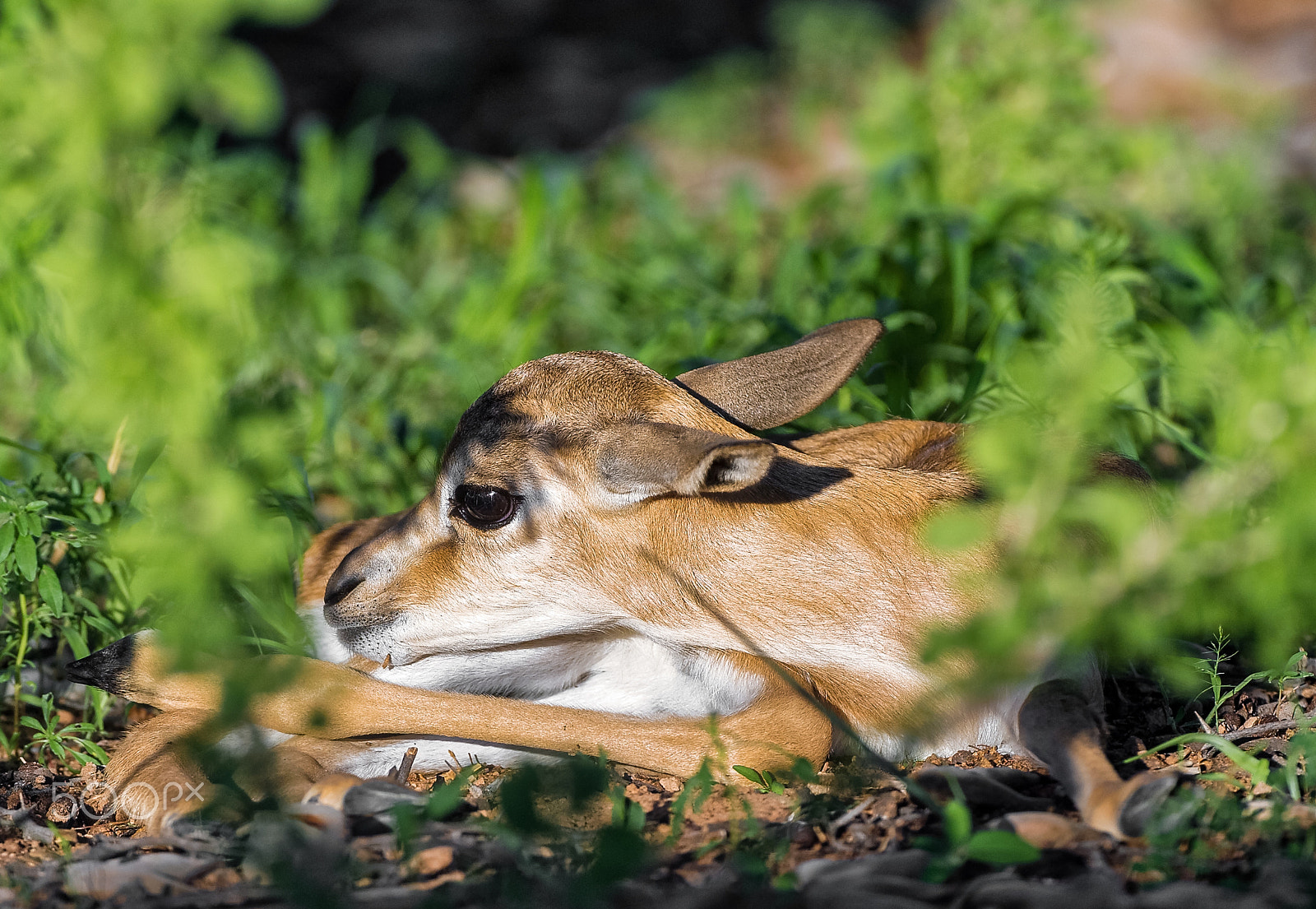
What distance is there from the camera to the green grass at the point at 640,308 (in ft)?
6.63

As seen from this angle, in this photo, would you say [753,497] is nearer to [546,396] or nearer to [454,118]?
[546,396]

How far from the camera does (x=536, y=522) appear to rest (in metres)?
3.36

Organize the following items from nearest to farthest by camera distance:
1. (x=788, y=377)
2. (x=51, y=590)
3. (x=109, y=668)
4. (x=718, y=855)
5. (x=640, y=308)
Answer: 1. (x=718, y=855)
2. (x=109, y=668)
3. (x=51, y=590)
4. (x=788, y=377)
5. (x=640, y=308)

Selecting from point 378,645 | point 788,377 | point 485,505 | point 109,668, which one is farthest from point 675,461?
point 109,668

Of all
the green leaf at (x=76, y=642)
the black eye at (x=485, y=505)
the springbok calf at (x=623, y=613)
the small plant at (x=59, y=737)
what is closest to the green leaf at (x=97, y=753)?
the small plant at (x=59, y=737)

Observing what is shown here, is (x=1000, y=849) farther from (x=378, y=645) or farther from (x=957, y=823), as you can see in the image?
(x=378, y=645)

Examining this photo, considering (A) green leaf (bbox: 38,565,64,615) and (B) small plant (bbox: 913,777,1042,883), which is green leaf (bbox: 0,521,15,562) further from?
(B) small plant (bbox: 913,777,1042,883)

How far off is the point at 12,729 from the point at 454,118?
7.22m

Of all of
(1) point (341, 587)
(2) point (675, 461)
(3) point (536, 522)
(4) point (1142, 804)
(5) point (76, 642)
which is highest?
(2) point (675, 461)

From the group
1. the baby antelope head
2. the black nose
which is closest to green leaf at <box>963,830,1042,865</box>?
the baby antelope head

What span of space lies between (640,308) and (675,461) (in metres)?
3.18

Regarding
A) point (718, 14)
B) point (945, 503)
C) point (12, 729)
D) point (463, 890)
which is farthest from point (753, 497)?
point (718, 14)

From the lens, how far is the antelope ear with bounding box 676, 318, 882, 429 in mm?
3793

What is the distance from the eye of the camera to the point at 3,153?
4.09 metres
